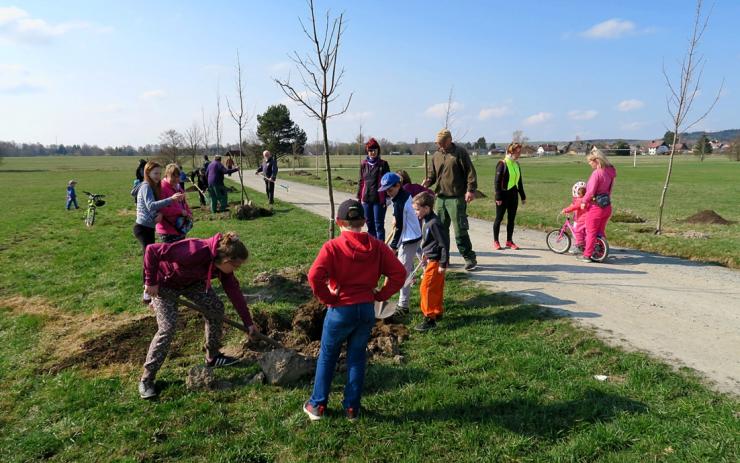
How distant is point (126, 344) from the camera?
5.31 meters

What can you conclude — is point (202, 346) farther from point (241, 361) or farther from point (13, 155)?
point (13, 155)

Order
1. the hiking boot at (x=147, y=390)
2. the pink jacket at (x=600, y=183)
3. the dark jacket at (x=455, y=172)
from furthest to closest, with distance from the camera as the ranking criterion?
the pink jacket at (x=600, y=183) < the dark jacket at (x=455, y=172) < the hiking boot at (x=147, y=390)

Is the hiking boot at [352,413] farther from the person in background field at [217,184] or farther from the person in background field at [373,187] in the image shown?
the person in background field at [217,184]

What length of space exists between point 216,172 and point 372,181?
9278 millimetres

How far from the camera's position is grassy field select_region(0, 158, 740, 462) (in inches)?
132

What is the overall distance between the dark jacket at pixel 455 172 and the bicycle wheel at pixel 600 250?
281cm

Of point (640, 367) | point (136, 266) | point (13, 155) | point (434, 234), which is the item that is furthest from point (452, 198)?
point (13, 155)

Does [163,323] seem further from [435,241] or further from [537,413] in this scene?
[537,413]

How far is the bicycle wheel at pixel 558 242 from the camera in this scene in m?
9.22

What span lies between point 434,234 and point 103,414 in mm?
3685

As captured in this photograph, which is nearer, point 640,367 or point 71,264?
point 640,367

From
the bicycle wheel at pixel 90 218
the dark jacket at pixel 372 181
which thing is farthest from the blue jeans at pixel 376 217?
the bicycle wheel at pixel 90 218

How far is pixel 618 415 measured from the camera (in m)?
3.62

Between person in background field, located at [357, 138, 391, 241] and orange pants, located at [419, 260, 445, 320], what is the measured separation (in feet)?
8.23
